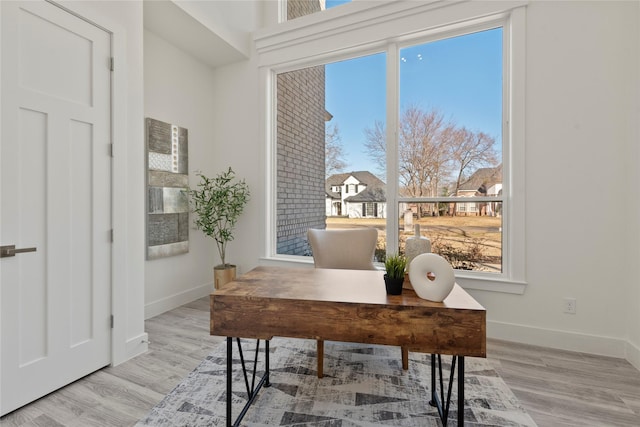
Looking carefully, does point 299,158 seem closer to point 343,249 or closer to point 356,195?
point 356,195

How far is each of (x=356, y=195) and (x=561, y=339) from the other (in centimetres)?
216

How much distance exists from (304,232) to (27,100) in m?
2.58

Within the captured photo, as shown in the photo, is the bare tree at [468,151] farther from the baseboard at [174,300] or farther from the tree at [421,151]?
the baseboard at [174,300]

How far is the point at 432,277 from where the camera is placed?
1376 millimetres

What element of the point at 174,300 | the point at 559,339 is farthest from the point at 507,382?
the point at 174,300

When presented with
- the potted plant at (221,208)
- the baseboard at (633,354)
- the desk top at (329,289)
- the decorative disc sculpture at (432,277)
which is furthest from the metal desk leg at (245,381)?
the baseboard at (633,354)

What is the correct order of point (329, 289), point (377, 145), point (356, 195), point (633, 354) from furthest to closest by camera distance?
point (356, 195) < point (377, 145) < point (633, 354) < point (329, 289)

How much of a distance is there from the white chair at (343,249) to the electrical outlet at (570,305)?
1537 mm

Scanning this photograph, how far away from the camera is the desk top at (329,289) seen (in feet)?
4.33

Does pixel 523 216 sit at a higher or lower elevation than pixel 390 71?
lower

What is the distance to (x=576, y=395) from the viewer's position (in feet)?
6.02

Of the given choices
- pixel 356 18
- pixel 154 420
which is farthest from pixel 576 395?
pixel 356 18

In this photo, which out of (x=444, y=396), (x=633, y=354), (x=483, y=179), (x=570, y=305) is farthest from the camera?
(x=483, y=179)

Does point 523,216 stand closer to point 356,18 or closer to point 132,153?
point 356,18
